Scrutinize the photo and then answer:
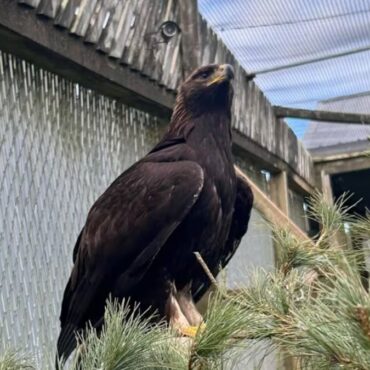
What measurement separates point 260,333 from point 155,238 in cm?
118

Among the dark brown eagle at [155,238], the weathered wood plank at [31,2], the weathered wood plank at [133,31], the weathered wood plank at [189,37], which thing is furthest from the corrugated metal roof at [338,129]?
the weathered wood plank at [31,2]

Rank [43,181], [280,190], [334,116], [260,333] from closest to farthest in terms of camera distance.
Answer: [260,333], [43,181], [334,116], [280,190]

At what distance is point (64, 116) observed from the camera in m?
2.79

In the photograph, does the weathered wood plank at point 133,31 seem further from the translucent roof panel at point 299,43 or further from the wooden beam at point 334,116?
the wooden beam at point 334,116

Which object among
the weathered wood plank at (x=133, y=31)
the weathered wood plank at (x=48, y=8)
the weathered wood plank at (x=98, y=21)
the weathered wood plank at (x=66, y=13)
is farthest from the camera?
the weathered wood plank at (x=133, y=31)

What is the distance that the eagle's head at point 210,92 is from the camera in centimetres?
291

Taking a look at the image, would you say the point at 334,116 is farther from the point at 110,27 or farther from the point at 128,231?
the point at 128,231

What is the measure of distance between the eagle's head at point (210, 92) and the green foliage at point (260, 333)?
1.47 metres

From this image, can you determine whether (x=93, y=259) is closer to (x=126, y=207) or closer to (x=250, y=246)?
(x=126, y=207)

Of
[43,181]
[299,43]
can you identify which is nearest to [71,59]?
[43,181]

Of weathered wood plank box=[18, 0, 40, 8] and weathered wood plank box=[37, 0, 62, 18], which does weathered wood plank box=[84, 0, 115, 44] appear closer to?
weathered wood plank box=[37, 0, 62, 18]

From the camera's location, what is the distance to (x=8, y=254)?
7.77 feet

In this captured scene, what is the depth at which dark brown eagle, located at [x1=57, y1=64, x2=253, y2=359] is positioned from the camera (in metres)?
2.48

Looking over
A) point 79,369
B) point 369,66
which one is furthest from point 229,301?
point 369,66
